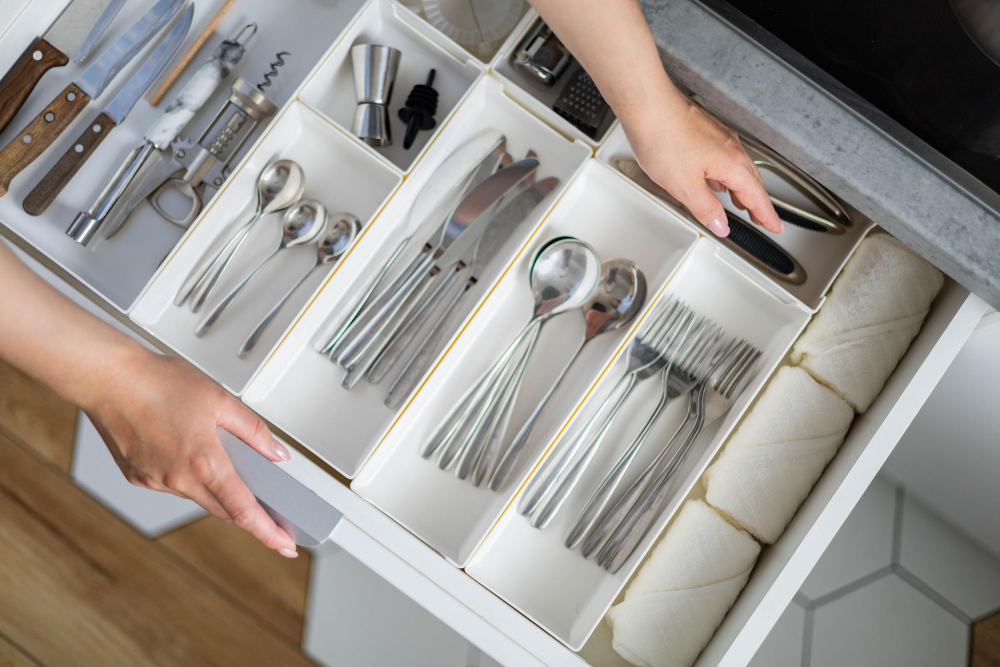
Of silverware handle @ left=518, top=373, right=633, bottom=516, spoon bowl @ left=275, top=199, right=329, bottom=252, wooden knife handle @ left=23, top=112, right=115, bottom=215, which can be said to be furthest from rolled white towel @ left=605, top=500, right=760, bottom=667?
wooden knife handle @ left=23, top=112, right=115, bottom=215

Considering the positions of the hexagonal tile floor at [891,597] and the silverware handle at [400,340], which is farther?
the hexagonal tile floor at [891,597]

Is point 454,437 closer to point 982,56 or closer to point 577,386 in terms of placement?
point 577,386

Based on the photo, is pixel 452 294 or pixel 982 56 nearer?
pixel 982 56

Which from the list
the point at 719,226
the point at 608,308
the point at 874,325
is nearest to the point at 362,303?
the point at 608,308

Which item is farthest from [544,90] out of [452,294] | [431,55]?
[452,294]

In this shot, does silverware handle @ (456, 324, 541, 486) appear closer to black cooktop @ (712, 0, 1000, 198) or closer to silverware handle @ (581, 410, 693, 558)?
silverware handle @ (581, 410, 693, 558)

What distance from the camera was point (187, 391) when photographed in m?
0.53

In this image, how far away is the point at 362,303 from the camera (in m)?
0.68

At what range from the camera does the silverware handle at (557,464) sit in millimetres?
650

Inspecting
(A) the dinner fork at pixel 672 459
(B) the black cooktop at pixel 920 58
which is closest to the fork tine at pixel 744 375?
(A) the dinner fork at pixel 672 459

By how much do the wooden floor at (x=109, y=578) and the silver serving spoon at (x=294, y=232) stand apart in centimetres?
53

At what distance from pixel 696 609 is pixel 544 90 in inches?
20.3

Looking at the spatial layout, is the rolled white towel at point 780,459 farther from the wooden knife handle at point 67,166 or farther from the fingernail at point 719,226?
the wooden knife handle at point 67,166

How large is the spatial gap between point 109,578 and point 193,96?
0.77 metres
